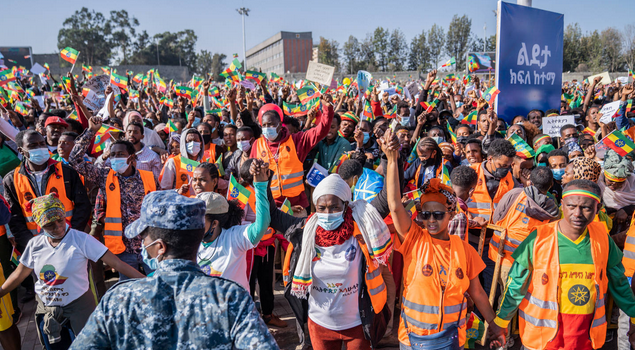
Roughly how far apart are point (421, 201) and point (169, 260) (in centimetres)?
177

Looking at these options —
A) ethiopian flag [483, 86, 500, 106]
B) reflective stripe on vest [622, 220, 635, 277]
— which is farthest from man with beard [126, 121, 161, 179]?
ethiopian flag [483, 86, 500, 106]

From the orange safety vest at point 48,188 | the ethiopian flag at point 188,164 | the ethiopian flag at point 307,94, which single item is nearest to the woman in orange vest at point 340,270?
the ethiopian flag at point 188,164

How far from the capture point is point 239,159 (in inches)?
204

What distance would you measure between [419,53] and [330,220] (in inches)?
2881

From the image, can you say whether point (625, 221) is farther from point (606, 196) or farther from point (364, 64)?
point (364, 64)

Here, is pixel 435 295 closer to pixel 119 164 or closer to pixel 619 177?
pixel 619 177

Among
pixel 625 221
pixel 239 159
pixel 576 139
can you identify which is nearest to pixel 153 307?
Answer: pixel 239 159

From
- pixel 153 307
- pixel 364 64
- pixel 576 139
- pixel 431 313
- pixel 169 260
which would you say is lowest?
pixel 431 313

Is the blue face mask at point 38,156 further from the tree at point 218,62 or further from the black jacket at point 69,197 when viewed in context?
the tree at point 218,62

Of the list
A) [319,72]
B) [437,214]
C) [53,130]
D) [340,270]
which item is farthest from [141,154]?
[319,72]

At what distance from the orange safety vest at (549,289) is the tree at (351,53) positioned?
67491 millimetres

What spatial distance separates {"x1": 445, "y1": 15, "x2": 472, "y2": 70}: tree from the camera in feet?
232

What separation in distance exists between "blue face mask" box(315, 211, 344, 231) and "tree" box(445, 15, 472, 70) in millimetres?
74401

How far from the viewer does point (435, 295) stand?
263cm
